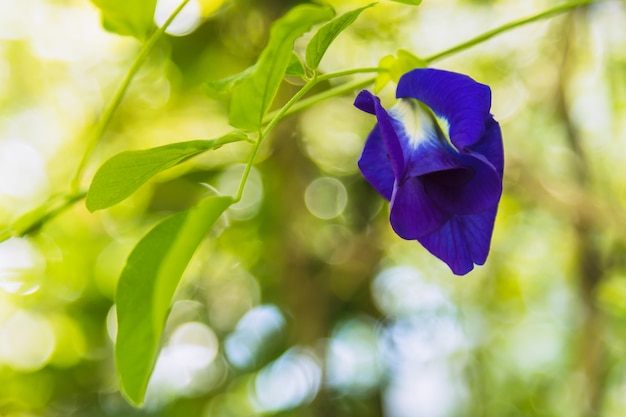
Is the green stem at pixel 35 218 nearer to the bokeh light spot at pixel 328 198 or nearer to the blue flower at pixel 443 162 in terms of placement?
the blue flower at pixel 443 162

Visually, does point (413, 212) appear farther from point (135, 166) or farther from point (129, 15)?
point (129, 15)

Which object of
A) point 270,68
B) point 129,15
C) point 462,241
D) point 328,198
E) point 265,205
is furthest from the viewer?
point 328,198

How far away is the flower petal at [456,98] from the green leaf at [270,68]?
106mm

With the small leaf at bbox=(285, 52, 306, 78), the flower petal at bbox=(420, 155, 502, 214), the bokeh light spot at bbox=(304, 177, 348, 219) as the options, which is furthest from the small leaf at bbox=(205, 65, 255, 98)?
the bokeh light spot at bbox=(304, 177, 348, 219)

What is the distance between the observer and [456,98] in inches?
18.2

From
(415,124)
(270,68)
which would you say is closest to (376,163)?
(415,124)

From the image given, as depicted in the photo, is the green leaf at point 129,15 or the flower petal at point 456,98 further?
the green leaf at point 129,15

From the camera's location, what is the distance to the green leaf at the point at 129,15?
60 centimetres

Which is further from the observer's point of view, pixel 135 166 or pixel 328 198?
pixel 328 198

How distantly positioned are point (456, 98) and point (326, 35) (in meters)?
0.10

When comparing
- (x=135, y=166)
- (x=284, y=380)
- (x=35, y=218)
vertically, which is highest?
(x=135, y=166)

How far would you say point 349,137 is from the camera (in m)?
1.57

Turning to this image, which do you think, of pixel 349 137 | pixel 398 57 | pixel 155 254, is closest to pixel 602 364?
pixel 349 137

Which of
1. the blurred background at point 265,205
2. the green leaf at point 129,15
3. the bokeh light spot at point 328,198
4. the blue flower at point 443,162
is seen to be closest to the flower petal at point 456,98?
the blue flower at point 443,162
